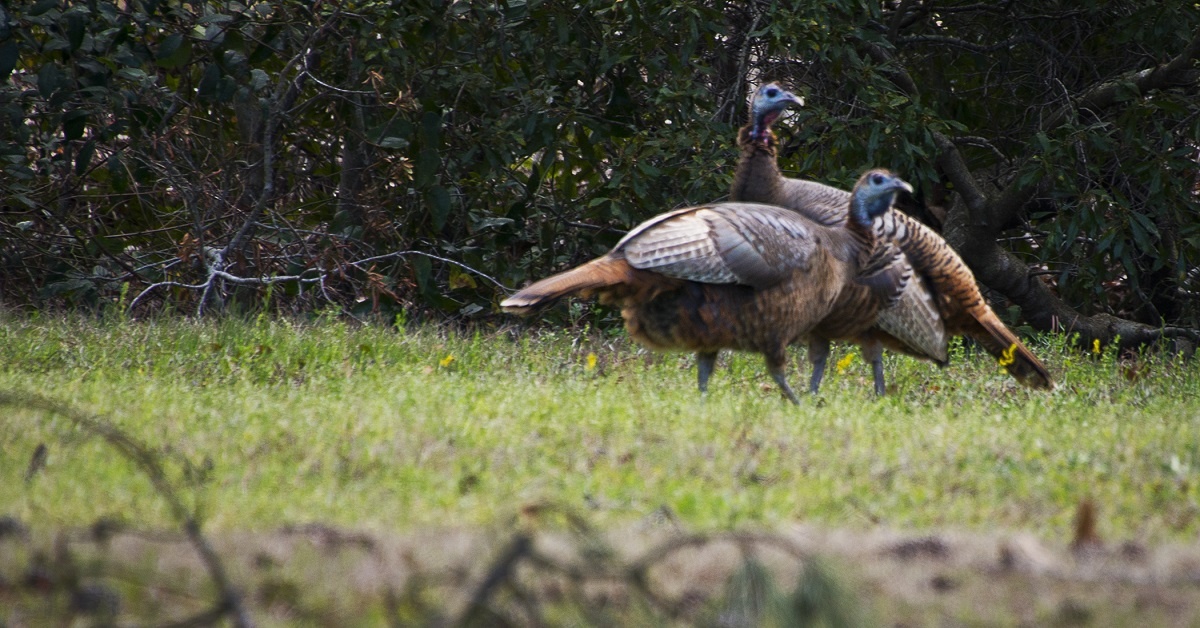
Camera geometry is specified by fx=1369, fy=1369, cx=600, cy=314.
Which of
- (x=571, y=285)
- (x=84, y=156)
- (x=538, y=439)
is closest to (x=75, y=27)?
(x=84, y=156)

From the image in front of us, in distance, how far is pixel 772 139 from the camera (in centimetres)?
755

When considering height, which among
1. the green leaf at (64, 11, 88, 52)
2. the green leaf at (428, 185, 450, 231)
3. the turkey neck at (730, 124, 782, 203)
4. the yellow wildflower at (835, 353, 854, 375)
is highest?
the green leaf at (64, 11, 88, 52)

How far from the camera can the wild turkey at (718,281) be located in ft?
20.5

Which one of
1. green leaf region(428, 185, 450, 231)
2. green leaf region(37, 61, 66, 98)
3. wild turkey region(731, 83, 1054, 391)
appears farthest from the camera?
green leaf region(428, 185, 450, 231)

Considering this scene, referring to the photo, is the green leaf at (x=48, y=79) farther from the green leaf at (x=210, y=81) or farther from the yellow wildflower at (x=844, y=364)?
the yellow wildflower at (x=844, y=364)

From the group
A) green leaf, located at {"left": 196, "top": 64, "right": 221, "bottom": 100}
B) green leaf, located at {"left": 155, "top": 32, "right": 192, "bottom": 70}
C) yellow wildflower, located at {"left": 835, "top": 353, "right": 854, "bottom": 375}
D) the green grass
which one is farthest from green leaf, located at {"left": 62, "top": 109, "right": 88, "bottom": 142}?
yellow wildflower, located at {"left": 835, "top": 353, "right": 854, "bottom": 375}

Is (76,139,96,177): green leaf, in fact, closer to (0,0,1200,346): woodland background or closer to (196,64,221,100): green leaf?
Answer: (0,0,1200,346): woodland background

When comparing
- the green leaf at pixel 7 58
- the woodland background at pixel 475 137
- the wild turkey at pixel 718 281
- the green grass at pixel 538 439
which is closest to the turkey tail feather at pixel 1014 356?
the green grass at pixel 538 439

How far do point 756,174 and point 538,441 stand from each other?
2.80 meters

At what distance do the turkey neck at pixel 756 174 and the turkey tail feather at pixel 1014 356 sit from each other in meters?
1.38

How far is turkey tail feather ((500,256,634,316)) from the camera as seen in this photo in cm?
599

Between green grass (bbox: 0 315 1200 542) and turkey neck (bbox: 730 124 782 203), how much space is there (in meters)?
1.04

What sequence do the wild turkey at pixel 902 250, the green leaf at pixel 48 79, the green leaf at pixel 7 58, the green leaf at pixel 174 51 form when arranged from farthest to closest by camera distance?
the green leaf at pixel 174 51 → the green leaf at pixel 48 79 → the green leaf at pixel 7 58 → the wild turkey at pixel 902 250

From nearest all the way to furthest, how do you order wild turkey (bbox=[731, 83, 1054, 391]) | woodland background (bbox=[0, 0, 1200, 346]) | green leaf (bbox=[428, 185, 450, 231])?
wild turkey (bbox=[731, 83, 1054, 391]), woodland background (bbox=[0, 0, 1200, 346]), green leaf (bbox=[428, 185, 450, 231])
